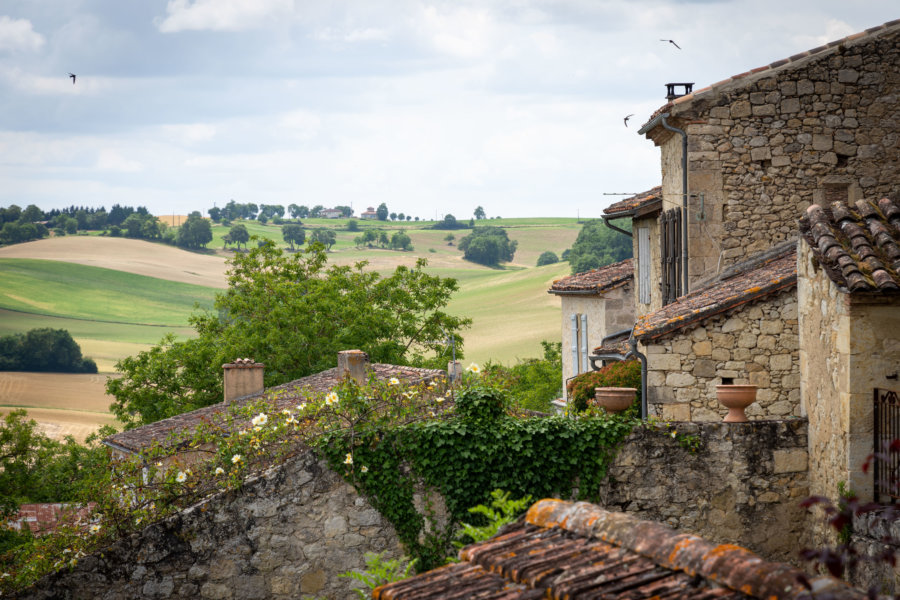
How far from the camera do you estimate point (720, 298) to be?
38.9ft

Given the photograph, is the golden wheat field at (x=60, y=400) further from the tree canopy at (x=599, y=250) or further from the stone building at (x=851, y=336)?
the stone building at (x=851, y=336)

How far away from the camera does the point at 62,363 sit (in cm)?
5728

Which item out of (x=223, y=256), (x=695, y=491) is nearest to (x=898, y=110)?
(x=695, y=491)

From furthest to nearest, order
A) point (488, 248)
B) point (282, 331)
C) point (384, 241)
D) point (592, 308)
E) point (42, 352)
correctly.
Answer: point (384, 241), point (488, 248), point (42, 352), point (282, 331), point (592, 308)

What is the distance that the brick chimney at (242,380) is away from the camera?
23.3 m

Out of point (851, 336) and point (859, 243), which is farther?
point (859, 243)

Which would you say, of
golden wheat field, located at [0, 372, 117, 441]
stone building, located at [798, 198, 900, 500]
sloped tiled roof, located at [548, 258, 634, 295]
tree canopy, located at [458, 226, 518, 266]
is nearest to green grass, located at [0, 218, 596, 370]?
tree canopy, located at [458, 226, 518, 266]

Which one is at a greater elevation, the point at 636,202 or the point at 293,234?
the point at 293,234

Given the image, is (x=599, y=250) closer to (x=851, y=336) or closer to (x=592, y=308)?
(x=592, y=308)

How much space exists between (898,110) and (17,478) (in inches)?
1048

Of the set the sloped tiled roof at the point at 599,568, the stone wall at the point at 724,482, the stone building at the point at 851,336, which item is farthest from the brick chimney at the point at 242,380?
the sloped tiled roof at the point at 599,568

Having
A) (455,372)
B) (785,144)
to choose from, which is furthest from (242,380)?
(785,144)

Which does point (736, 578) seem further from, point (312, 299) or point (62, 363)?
point (62, 363)

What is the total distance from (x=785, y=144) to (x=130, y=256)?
81.0 metres
